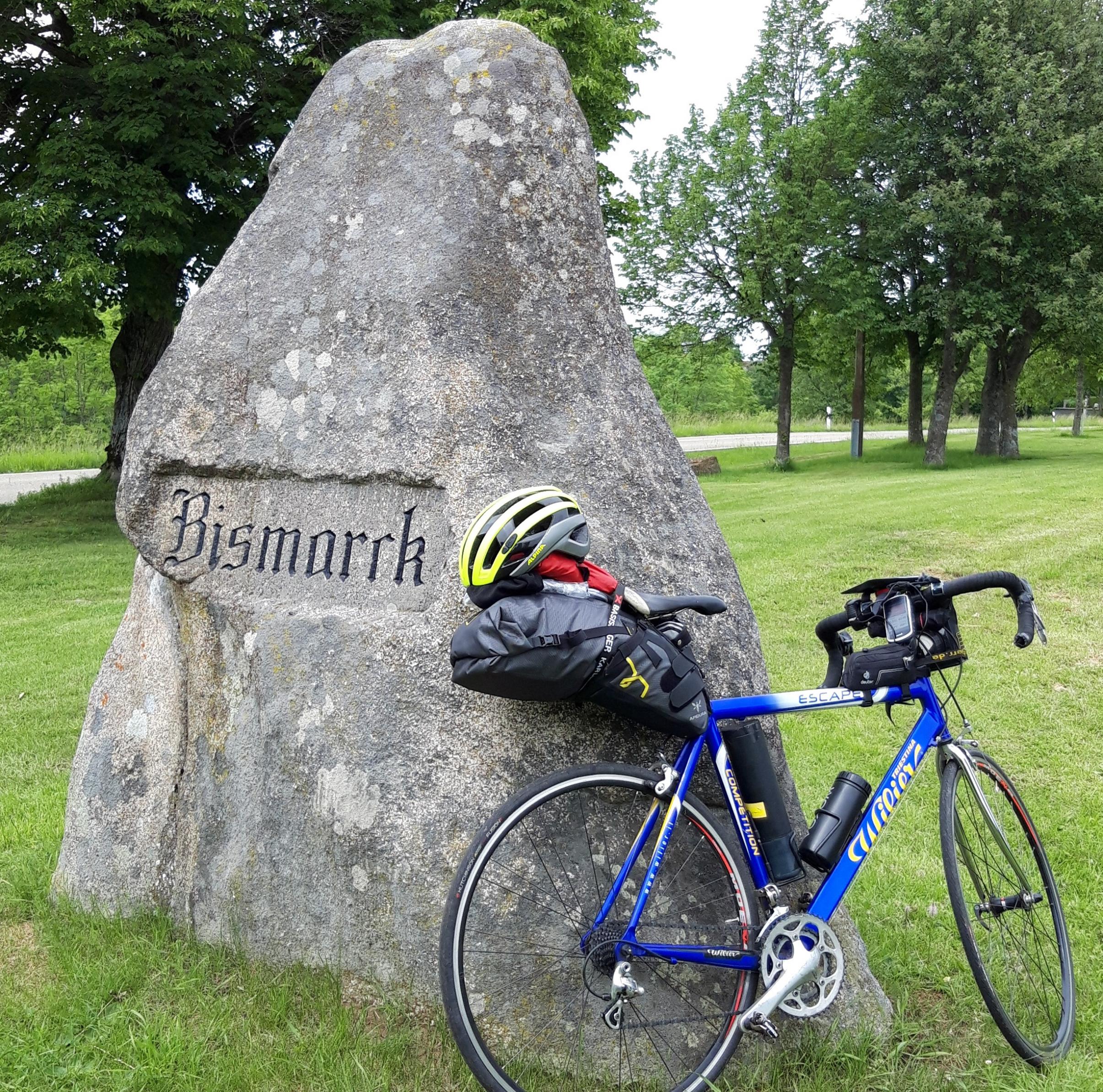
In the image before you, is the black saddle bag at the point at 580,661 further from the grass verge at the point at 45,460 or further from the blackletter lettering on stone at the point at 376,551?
the grass verge at the point at 45,460

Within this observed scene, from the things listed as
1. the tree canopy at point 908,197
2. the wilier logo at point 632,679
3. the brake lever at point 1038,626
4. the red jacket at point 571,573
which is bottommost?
the wilier logo at point 632,679

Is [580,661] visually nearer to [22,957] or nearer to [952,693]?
[952,693]

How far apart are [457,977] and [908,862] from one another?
255 cm

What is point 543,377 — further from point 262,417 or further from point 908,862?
point 908,862

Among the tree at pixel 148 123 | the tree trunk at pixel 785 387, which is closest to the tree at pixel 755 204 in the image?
the tree trunk at pixel 785 387

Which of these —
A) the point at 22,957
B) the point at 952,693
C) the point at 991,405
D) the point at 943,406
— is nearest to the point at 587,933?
the point at 952,693

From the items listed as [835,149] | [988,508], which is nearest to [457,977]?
[988,508]

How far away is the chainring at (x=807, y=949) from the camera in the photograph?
8.95 feet

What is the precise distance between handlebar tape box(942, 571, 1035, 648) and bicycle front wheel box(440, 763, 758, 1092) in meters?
0.93

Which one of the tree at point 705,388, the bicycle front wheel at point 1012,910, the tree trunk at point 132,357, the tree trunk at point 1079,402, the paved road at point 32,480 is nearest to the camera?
the bicycle front wheel at point 1012,910

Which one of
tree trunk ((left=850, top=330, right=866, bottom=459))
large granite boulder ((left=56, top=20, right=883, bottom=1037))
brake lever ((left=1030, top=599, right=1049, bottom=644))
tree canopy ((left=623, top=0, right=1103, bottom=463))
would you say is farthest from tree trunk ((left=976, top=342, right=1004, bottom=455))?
brake lever ((left=1030, top=599, right=1049, bottom=644))

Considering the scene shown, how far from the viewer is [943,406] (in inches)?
924

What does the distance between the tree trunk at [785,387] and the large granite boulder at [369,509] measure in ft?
70.3

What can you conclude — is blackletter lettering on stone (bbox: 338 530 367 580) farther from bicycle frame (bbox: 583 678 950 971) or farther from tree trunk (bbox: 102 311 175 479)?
tree trunk (bbox: 102 311 175 479)
